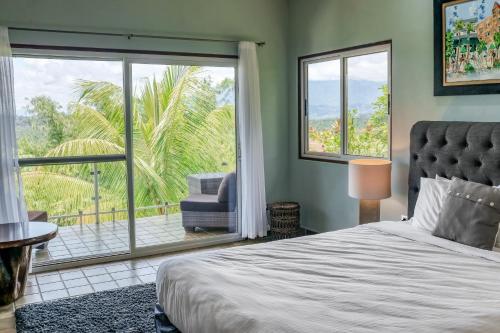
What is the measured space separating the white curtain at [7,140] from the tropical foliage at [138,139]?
26 centimetres

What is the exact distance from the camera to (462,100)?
3.66 metres

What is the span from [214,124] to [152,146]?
2.44 feet

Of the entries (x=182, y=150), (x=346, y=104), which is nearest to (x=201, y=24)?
(x=182, y=150)

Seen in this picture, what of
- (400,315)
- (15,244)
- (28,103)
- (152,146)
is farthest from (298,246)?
(28,103)

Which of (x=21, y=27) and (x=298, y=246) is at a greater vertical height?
(x=21, y=27)

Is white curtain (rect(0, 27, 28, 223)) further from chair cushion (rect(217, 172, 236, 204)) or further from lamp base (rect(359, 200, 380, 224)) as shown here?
lamp base (rect(359, 200, 380, 224))

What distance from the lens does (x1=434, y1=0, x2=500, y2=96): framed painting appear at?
341 centimetres

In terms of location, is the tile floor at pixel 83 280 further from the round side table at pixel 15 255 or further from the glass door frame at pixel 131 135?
the glass door frame at pixel 131 135

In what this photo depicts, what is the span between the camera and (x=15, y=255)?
3.63 m

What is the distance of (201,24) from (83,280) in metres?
2.72

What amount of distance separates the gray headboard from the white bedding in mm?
620

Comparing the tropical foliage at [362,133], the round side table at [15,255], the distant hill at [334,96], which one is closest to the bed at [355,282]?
the tropical foliage at [362,133]

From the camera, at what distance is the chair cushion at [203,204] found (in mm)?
5152

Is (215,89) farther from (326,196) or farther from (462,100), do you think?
(462,100)
